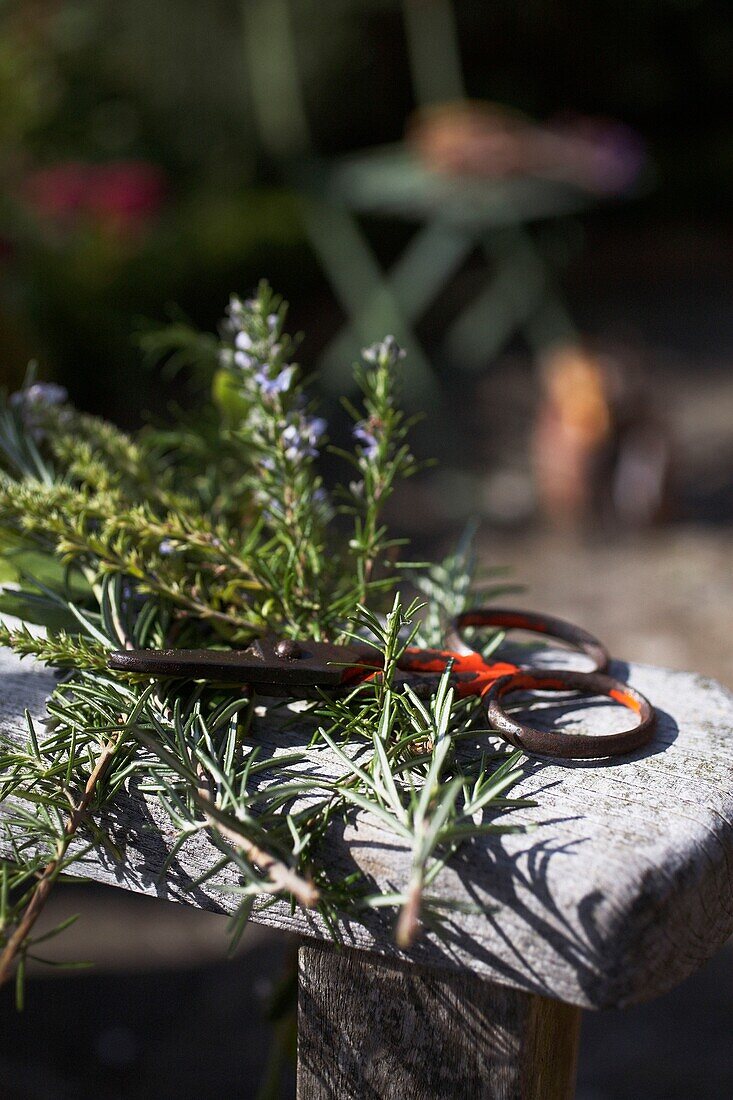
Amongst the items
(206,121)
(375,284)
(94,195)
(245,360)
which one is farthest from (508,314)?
(245,360)

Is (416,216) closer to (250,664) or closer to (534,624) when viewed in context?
(534,624)

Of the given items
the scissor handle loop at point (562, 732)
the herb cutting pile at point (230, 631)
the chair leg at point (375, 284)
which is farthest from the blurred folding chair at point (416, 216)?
the scissor handle loop at point (562, 732)

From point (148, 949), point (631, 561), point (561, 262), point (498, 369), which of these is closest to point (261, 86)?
point (561, 262)

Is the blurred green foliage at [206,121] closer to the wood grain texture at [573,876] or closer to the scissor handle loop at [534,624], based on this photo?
the scissor handle loop at [534,624]

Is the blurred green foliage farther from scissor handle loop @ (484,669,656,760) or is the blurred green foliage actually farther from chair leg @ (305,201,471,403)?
scissor handle loop @ (484,669,656,760)

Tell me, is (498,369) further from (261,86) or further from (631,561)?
(261,86)

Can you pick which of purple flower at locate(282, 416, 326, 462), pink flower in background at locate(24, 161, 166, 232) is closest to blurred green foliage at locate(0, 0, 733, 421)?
pink flower in background at locate(24, 161, 166, 232)
